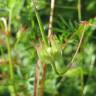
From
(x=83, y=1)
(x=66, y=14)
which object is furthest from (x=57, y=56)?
(x=66, y=14)

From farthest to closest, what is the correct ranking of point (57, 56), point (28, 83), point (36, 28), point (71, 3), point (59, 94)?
point (71, 3) → point (59, 94) → point (28, 83) → point (36, 28) → point (57, 56)

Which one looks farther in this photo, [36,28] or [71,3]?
[71,3]

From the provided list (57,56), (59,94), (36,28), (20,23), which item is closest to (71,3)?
(20,23)

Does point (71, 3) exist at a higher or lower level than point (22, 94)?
higher

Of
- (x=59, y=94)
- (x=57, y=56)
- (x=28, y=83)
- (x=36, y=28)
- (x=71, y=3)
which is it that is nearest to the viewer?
(x=57, y=56)

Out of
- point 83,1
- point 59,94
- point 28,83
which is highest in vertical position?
point 83,1

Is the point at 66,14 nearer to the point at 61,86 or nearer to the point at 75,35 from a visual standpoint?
the point at 61,86
